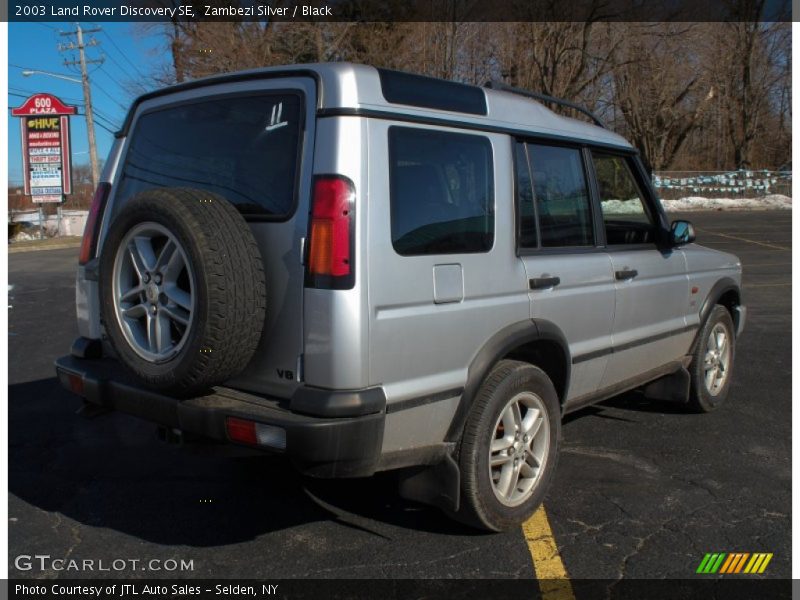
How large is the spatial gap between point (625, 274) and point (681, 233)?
2.61ft

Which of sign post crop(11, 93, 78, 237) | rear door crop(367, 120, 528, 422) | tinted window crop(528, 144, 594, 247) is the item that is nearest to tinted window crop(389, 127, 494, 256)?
rear door crop(367, 120, 528, 422)

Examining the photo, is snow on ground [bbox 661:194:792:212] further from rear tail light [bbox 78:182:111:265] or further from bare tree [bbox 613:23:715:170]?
rear tail light [bbox 78:182:111:265]

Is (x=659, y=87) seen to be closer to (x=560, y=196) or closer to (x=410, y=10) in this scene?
(x=410, y=10)

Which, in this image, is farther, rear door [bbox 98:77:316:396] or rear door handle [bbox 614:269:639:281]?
rear door handle [bbox 614:269:639:281]

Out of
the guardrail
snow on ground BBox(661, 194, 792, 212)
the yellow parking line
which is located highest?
the guardrail

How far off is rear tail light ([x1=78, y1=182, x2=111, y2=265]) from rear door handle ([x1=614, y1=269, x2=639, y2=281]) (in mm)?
2851

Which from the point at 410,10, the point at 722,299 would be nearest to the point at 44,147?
the point at 410,10

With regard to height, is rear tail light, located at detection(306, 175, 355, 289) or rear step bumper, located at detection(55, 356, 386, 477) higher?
rear tail light, located at detection(306, 175, 355, 289)

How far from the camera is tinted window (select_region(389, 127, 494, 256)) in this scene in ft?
10.3

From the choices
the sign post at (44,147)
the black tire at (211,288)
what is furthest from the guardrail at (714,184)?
the black tire at (211,288)

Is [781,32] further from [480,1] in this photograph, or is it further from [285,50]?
[285,50]

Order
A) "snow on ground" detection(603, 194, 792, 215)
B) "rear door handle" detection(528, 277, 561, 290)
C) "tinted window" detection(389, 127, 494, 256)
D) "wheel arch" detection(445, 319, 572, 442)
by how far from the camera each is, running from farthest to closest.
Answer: "snow on ground" detection(603, 194, 792, 215) < "rear door handle" detection(528, 277, 561, 290) < "wheel arch" detection(445, 319, 572, 442) < "tinted window" detection(389, 127, 494, 256)

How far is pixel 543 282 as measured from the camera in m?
3.72

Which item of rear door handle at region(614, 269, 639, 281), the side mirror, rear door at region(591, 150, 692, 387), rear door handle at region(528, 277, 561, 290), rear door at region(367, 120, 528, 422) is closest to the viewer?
rear door at region(367, 120, 528, 422)
